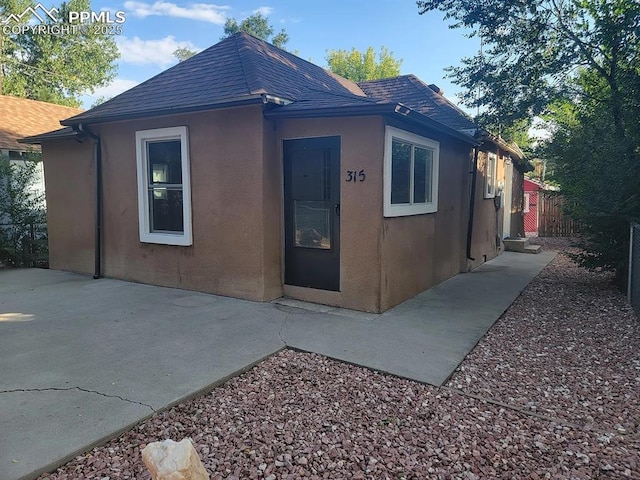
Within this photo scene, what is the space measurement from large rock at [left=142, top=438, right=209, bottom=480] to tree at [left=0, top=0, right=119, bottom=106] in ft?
80.6

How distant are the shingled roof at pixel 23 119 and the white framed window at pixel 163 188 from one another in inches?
279

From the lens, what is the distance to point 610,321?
5465 millimetres

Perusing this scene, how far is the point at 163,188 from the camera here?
6.88 m

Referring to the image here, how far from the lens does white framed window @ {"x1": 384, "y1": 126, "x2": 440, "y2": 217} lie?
5496 mm

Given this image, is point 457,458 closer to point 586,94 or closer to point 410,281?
point 410,281

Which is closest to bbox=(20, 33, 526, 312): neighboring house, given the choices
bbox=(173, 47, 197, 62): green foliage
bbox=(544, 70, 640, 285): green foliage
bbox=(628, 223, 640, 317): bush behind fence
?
bbox=(544, 70, 640, 285): green foliage

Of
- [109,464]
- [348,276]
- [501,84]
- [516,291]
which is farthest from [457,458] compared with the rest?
[501,84]

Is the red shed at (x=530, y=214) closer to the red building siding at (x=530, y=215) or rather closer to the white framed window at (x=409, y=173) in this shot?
the red building siding at (x=530, y=215)

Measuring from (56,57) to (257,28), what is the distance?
16358mm

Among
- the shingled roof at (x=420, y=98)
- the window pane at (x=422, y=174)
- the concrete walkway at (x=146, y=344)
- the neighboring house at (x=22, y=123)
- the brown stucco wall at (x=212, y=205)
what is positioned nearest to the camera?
the concrete walkway at (x=146, y=344)

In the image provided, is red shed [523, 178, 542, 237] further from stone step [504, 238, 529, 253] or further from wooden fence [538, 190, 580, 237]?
stone step [504, 238, 529, 253]

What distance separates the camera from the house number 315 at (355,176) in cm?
542

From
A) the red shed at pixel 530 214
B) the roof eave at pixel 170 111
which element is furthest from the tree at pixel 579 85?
the red shed at pixel 530 214

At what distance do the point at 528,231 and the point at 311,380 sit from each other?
19717 mm
